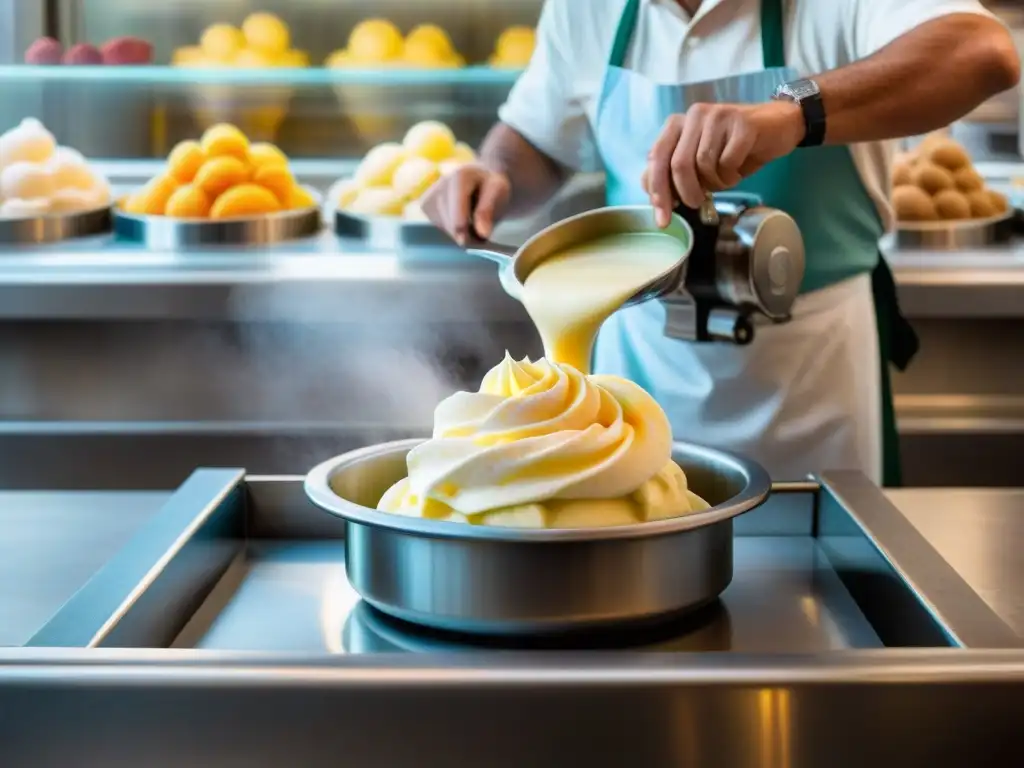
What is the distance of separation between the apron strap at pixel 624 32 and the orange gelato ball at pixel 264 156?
91 centimetres

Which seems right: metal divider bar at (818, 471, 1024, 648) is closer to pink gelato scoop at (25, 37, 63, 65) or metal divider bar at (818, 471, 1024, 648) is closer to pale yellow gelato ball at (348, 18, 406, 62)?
pale yellow gelato ball at (348, 18, 406, 62)

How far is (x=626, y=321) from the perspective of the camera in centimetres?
217

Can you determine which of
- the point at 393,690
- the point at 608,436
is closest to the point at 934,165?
the point at 608,436

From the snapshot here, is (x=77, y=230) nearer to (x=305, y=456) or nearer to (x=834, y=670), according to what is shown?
(x=305, y=456)

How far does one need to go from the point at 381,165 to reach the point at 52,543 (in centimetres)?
160

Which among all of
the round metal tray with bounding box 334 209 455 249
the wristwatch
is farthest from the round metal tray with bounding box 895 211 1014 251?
the wristwatch

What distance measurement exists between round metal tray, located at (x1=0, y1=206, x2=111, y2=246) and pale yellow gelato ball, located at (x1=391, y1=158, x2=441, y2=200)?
60cm

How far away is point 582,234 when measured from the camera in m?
1.56

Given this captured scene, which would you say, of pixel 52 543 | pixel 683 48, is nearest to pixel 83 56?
pixel 683 48

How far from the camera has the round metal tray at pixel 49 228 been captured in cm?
263

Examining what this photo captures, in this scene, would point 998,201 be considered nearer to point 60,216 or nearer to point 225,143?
point 225,143

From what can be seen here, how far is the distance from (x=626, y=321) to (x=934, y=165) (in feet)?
3.10

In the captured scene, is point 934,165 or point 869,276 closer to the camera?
point 869,276

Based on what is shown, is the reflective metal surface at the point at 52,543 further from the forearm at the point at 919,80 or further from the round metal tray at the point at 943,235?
the round metal tray at the point at 943,235
